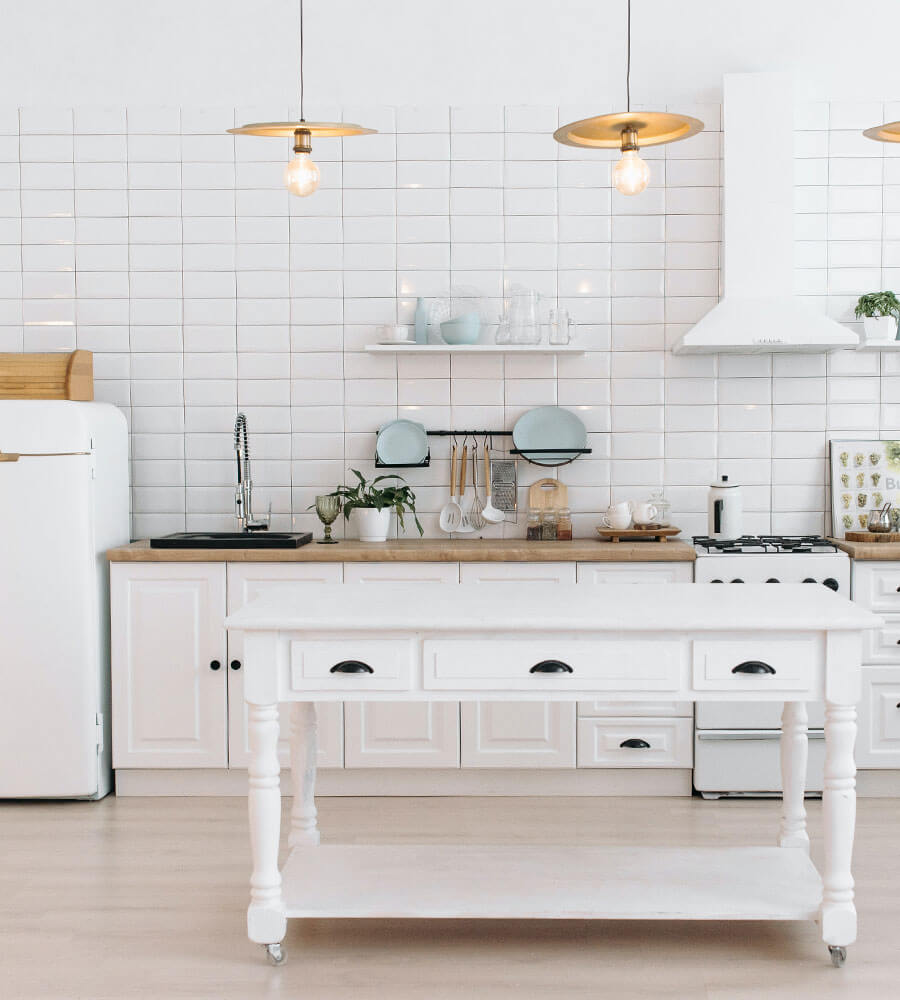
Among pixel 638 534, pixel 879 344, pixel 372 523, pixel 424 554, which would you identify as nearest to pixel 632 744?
pixel 638 534

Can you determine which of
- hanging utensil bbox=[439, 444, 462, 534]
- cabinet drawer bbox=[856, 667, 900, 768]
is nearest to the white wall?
hanging utensil bbox=[439, 444, 462, 534]

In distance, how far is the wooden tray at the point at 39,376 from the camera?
13.6 feet

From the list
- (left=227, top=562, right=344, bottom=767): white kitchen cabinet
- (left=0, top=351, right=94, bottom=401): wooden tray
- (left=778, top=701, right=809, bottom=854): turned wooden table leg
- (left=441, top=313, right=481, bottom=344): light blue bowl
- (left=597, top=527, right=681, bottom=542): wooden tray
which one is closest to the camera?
(left=778, top=701, right=809, bottom=854): turned wooden table leg

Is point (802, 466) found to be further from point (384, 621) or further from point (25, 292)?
point (25, 292)

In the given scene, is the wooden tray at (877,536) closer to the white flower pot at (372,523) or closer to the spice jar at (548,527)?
the spice jar at (548,527)

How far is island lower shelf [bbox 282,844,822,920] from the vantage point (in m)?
2.70

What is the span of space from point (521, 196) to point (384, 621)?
100 inches

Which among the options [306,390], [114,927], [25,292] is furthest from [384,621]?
[25,292]

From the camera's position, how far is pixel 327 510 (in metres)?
4.34

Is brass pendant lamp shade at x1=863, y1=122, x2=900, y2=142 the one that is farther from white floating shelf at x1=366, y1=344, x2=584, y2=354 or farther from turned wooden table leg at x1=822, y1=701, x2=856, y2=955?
white floating shelf at x1=366, y1=344, x2=584, y2=354

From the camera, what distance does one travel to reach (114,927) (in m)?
2.95

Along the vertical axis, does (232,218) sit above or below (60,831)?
above

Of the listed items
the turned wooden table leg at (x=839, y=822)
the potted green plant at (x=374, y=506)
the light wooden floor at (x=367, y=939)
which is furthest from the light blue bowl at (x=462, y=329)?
the turned wooden table leg at (x=839, y=822)

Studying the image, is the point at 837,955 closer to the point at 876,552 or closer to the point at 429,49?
the point at 876,552
